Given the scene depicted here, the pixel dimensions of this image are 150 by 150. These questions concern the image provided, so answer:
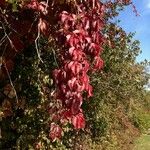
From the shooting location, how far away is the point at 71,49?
5062 mm

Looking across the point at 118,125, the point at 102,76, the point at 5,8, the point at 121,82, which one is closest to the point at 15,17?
the point at 5,8

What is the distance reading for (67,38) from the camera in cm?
516

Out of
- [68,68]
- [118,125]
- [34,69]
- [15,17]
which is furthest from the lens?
[118,125]

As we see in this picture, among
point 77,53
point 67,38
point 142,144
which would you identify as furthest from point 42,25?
point 142,144

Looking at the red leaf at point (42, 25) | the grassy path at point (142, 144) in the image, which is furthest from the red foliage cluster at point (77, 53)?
the grassy path at point (142, 144)

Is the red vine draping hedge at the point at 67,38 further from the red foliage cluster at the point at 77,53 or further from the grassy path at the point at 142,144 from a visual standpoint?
the grassy path at the point at 142,144

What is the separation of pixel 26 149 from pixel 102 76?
4.48 metres

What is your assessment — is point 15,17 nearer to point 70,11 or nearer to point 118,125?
point 70,11

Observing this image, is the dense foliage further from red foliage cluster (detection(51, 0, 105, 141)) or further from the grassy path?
the grassy path

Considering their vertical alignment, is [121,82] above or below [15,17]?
above

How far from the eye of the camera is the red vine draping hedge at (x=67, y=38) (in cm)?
488

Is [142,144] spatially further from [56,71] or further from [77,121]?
[56,71]

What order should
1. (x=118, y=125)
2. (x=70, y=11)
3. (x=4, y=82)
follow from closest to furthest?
(x=70, y=11)
(x=4, y=82)
(x=118, y=125)

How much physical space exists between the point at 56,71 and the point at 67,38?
0.42 metres
